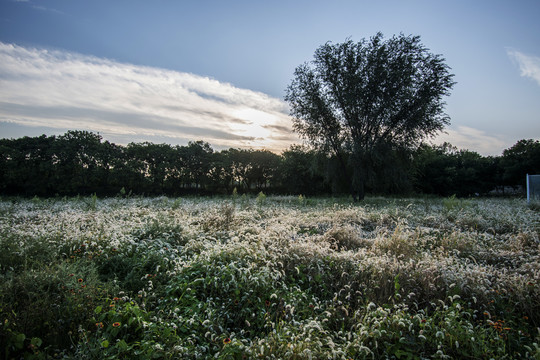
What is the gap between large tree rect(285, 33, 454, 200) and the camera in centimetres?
1812

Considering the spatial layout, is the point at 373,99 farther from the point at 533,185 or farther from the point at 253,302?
the point at 253,302

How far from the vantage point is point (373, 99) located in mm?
18750

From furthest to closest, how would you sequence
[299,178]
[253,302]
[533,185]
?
1. [299,178]
2. [533,185]
3. [253,302]

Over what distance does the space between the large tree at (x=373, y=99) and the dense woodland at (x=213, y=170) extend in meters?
1.12

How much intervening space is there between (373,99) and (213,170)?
22805 mm

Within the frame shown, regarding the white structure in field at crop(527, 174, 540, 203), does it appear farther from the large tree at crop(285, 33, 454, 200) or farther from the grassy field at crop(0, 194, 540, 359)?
the grassy field at crop(0, 194, 540, 359)

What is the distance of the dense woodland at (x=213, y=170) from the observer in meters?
22.4

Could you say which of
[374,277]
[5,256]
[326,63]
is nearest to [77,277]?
[5,256]

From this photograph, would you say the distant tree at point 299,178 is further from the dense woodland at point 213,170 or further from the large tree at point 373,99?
the large tree at point 373,99

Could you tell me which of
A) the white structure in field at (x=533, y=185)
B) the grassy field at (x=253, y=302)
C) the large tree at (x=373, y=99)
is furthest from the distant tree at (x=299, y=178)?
the grassy field at (x=253, y=302)

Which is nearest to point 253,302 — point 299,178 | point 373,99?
point 373,99

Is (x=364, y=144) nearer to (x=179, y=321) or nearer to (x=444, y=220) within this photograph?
(x=444, y=220)

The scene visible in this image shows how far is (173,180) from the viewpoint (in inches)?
1315

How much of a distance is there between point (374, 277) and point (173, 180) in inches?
1268
